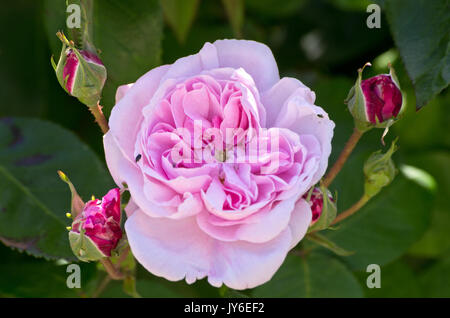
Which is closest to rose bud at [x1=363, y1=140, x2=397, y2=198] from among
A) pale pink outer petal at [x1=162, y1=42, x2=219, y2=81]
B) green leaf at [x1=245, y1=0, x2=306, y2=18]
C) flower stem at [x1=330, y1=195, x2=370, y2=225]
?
flower stem at [x1=330, y1=195, x2=370, y2=225]

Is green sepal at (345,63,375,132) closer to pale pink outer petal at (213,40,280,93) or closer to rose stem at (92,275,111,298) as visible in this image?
pale pink outer petal at (213,40,280,93)

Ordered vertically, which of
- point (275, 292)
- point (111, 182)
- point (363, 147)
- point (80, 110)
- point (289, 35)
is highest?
point (289, 35)

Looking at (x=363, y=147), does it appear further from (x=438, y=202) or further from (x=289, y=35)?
(x=289, y=35)

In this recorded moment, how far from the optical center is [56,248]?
842 mm

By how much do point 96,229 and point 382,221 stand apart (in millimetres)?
571

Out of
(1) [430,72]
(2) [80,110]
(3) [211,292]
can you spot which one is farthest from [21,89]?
(1) [430,72]

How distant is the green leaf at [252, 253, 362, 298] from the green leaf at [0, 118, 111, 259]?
0.99ft

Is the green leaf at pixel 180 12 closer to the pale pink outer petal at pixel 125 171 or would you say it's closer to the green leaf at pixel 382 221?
the green leaf at pixel 382 221

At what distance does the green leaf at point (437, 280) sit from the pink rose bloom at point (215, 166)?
593mm

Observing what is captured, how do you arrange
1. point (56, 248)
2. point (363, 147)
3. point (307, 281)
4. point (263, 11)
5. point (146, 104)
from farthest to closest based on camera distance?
point (263, 11), point (363, 147), point (307, 281), point (56, 248), point (146, 104)

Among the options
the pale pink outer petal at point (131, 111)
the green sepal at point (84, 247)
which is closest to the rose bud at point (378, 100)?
the pale pink outer petal at point (131, 111)

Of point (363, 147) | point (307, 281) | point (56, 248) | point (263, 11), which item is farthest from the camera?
point (263, 11)

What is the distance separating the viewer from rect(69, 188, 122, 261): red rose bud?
0.67m

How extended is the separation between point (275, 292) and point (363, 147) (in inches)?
14.4
